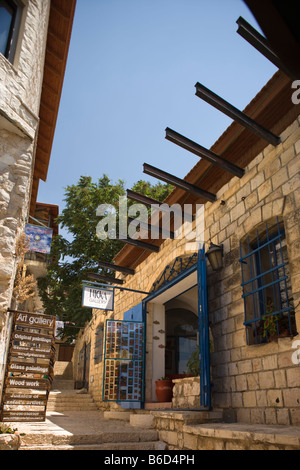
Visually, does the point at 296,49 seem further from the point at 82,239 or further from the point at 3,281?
the point at 82,239

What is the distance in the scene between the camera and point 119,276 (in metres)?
10.9

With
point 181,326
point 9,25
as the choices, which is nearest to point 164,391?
point 181,326

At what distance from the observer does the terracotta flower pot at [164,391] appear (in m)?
7.28

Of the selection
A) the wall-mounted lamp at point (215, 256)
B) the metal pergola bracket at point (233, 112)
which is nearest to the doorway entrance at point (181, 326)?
the wall-mounted lamp at point (215, 256)

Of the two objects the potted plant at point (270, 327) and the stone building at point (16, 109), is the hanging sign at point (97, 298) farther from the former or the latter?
the potted plant at point (270, 327)

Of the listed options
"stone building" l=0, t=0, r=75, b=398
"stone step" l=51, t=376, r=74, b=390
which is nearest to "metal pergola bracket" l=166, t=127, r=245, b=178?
"stone building" l=0, t=0, r=75, b=398

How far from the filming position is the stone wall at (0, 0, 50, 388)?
5066 mm

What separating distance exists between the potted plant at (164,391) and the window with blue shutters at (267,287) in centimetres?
319

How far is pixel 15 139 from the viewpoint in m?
5.74

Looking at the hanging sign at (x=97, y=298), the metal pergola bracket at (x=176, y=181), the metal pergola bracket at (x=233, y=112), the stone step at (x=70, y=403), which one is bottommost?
the stone step at (x=70, y=403)

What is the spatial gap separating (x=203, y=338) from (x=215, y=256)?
1.21m

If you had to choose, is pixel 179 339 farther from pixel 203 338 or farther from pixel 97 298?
pixel 203 338

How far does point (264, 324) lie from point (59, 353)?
21.8 m

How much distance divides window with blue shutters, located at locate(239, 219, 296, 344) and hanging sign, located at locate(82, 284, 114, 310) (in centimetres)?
389
